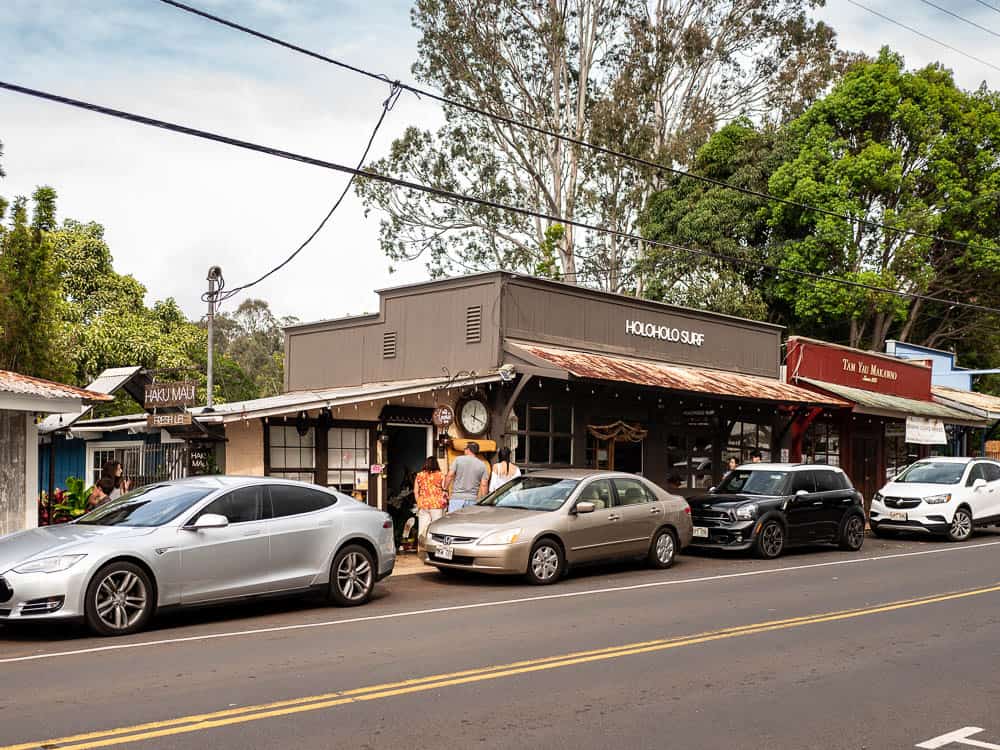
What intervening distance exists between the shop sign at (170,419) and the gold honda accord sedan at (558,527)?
3874 mm

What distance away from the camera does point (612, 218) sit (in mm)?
39562

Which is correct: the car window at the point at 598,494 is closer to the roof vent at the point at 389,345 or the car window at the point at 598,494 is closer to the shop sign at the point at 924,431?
the roof vent at the point at 389,345

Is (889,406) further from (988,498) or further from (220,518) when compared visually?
(220,518)

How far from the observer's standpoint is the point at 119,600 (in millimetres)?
10094

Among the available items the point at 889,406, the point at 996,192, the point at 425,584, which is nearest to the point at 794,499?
the point at 425,584

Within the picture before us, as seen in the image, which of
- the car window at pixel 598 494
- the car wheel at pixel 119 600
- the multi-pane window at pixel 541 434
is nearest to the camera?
the car wheel at pixel 119 600

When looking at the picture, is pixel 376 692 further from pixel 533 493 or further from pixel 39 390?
pixel 39 390

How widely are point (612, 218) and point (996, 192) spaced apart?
42.7ft

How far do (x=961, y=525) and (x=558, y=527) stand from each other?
11522 mm

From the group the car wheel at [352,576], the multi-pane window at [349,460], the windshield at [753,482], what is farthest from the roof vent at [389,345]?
the car wheel at [352,576]

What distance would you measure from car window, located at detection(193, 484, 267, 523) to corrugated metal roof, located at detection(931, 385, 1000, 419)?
88.0ft

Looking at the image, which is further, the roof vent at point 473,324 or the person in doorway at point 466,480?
the roof vent at point 473,324

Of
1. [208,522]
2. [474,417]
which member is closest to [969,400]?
[474,417]

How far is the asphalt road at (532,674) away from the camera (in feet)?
21.2
